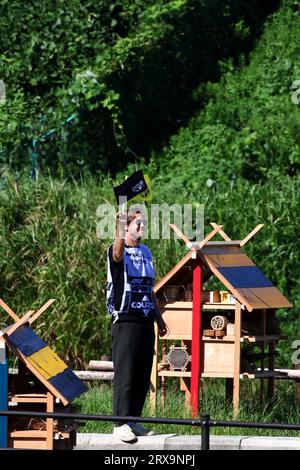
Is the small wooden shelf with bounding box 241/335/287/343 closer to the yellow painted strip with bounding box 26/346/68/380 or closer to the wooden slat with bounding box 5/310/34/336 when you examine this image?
the yellow painted strip with bounding box 26/346/68/380

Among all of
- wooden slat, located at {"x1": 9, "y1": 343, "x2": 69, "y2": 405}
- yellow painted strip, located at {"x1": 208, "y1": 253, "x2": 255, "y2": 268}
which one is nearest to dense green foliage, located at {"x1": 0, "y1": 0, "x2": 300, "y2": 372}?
yellow painted strip, located at {"x1": 208, "y1": 253, "x2": 255, "y2": 268}

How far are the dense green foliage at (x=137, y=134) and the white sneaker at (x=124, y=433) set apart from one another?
4.27 metres

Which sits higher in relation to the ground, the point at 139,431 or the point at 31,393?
the point at 31,393

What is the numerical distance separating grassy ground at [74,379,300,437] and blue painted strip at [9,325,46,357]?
1.17 m

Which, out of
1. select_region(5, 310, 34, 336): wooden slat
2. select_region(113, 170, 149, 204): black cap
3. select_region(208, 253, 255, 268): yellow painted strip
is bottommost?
select_region(5, 310, 34, 336): wooden slat

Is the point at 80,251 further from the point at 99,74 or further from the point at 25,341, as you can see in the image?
the point at 25,341

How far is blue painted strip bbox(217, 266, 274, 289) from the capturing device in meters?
11.1

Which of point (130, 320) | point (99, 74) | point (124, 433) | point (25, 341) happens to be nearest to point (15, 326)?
point (25, 341)

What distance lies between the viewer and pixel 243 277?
11320mm

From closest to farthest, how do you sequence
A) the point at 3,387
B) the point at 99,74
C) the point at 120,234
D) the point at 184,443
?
the point at 3,387 < the point at 120,234 < the point at 184,443 < the point at 99,74

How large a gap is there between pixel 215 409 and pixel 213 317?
778 mm

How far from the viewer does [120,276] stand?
9.58 meters

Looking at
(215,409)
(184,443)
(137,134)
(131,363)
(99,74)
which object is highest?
(99,74)
